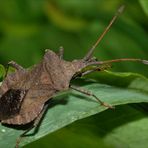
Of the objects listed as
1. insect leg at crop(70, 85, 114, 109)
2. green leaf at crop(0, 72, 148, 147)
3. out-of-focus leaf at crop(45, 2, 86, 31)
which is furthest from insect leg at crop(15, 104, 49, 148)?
out-of-focus leaf at crop(45, 2, 86, 31)

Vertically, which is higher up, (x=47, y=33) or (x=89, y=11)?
(x=89, y=11)

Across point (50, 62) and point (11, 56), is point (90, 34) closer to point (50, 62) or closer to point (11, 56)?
point (11, 56)


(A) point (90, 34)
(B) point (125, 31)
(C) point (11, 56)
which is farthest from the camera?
(C) point (11, 56)

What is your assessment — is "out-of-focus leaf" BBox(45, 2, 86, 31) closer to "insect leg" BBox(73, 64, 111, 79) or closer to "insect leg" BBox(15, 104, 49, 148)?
"insect leg" BBox(73, 64, 111, 79)

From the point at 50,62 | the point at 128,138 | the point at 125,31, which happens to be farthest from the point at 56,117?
the point at 125,31

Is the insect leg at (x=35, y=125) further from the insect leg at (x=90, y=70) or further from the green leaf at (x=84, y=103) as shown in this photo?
the insect leg at (x=90, y=70)

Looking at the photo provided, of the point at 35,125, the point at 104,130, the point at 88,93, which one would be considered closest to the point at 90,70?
the point at 88,93

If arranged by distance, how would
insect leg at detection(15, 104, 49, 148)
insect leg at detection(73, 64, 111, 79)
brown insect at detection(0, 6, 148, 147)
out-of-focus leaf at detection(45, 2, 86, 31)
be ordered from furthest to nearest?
1. out-of-focus leaf at detection(45, 2, 86, 31)
2. brown insect at detection(0, 6, 148, 147)
3. insect leg at detection(73, 64, 111, 79)
4. insect leg at detection(15, 104, 49, 148)
